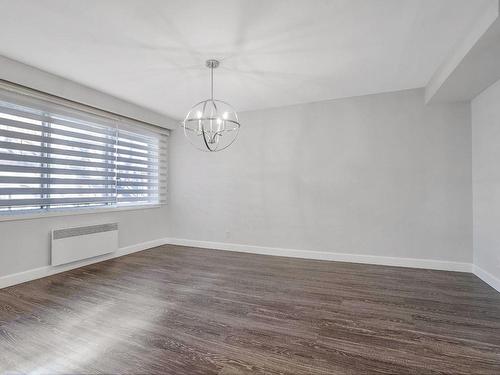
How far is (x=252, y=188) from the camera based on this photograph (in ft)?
15.0

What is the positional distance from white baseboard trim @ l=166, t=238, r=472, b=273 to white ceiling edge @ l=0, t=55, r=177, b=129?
8.30 feet

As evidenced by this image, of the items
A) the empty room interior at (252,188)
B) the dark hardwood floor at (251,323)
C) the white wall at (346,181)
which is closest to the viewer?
the dark hardwood floor at (251,323)

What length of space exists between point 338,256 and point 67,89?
4.49 meters

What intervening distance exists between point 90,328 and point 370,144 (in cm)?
399

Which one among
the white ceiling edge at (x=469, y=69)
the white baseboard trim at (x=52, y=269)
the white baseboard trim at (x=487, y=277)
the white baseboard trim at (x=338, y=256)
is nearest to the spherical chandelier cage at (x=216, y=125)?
the white baseboard trim at (x=338, y=256)

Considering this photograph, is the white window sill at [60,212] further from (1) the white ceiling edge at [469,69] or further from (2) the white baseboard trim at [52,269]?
(1) the white ceiling edge at [469,69]

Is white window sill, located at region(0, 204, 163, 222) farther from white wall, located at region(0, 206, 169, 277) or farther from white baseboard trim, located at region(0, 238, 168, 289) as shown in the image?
white baseboard trim, located at region(0, 238, 168, 289)

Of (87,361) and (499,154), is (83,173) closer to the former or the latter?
(87,361)

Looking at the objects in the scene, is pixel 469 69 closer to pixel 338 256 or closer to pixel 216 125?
pixel 338 256

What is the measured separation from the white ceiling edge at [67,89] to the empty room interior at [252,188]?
0.02 metres

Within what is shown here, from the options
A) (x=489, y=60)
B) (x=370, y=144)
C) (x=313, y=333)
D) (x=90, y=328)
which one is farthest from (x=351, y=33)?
(x=90, y=328)

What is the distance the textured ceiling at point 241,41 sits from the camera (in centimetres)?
202

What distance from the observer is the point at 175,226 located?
5.24 metres

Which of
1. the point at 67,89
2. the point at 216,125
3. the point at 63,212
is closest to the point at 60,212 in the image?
the point at 63,212
